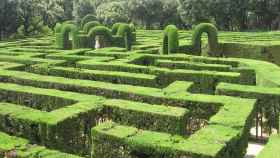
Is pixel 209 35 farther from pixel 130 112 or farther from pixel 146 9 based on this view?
pixel 146 9

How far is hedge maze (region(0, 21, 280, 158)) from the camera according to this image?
33.6 ft

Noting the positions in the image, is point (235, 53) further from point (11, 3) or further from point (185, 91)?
point (11, 3)

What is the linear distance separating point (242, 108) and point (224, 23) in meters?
45.5

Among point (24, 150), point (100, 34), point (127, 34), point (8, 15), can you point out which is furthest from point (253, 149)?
point (8, 15)

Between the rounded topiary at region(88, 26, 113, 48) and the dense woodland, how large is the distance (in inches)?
782

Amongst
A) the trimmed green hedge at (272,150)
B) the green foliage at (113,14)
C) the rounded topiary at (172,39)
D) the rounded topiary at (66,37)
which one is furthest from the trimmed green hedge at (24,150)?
the green foliage at (113,14)

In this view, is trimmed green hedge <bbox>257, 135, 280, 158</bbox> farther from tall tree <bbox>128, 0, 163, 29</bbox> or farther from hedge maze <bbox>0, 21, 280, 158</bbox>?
tall tree <bbox>128, 0, 163, 29</bbox>

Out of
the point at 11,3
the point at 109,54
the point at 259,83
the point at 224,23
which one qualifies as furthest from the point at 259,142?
the point at 224,23

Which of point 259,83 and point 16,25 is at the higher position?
point 16,25

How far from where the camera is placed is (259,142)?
1486 cm

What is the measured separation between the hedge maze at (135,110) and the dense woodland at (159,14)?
2833 cm

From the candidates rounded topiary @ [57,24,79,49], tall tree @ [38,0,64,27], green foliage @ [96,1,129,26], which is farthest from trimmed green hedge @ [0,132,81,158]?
green foliage @ [96,1,129,26]

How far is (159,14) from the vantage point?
6469 centimetres

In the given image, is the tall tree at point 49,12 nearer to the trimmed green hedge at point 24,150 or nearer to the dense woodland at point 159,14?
the dense woodland at point 159,14
